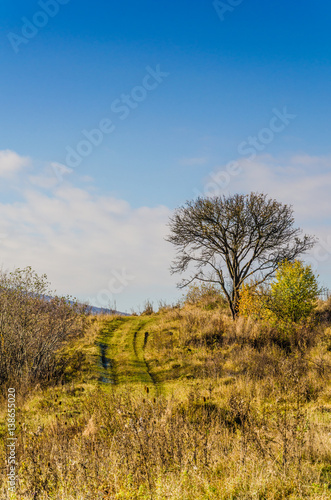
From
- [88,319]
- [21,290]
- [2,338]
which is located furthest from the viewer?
[88,319]

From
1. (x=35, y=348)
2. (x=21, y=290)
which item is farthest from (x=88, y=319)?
(x=35, y=348)

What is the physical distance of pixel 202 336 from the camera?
16250 mm

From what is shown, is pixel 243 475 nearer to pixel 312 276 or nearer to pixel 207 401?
pixel 207 401

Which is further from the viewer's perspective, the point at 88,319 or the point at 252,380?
the point at 88,319

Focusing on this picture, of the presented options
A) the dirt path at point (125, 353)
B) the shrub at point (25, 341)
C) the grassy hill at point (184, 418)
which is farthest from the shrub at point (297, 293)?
the shrub at point (25, 341)

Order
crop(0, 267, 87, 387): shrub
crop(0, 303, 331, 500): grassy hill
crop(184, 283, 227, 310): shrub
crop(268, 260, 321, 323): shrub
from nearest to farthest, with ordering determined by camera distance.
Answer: crop(0, 303, 331, 500): grassy hill < crop(0, 267, 87, 387): shrub < crop(268, 260, 321, 323): shrub < crop(184, 283, 227, 310): shrub

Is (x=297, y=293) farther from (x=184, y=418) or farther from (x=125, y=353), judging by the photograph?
(x=184, y=418)

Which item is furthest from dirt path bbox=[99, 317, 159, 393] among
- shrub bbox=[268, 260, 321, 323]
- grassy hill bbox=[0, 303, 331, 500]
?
shrub bbox=[268, 260, 321, 323]

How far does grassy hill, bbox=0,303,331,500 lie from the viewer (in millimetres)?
4453

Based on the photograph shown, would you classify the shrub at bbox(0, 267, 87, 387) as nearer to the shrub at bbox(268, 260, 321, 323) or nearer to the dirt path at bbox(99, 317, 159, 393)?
the dirt path at bbox(99, 317, 159, 393)

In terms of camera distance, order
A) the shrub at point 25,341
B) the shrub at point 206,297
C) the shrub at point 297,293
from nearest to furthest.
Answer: the shrub at point 25,341
the shrub at point 297,293
the shrub at point 206,297

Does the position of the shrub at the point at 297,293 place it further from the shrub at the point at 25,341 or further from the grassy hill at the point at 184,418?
the shrub at the point at 25,341

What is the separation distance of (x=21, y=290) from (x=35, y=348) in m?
3.38

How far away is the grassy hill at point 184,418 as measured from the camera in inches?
175
